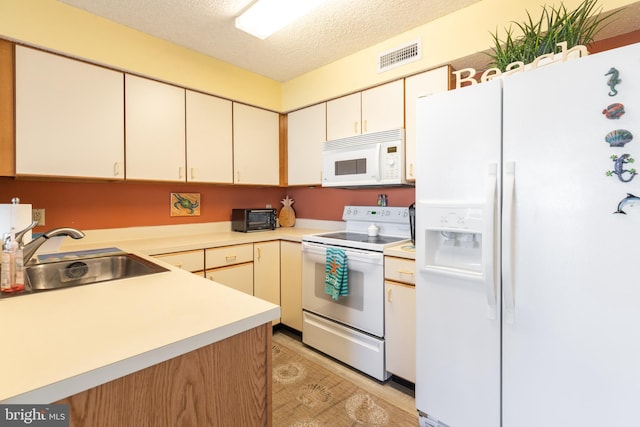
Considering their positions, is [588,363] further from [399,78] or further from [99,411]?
[399,78]

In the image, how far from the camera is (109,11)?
1960 mm

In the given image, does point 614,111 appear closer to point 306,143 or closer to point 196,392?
point 196,392

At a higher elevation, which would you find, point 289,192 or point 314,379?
point 289,192

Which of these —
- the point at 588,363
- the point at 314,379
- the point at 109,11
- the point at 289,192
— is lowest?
the point at 314,379

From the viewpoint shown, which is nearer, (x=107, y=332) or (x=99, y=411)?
(x=99, y=411)

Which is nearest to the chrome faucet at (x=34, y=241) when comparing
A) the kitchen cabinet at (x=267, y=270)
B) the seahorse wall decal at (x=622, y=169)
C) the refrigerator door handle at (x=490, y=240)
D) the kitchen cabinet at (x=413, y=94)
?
the kitchen cabinet at (x=267, y=270)

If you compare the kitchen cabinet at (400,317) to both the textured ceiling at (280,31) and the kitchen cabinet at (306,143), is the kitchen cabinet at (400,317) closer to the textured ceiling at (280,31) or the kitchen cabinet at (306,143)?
the kitchen cabinet at (306,143)

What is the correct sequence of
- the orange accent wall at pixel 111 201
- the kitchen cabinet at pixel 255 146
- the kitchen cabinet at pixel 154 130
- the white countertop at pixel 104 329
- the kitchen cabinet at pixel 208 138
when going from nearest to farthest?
1. the white countertop at pixel 104 329
2. the orange accent wall at pixel 111 201
3. the kitchen cabinet at pixel 154 130
4. the kitchen cabinet at pixel 208 138
5. the kitchen cabinet at pixel 255 146

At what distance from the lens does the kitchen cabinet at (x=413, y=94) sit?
208cm

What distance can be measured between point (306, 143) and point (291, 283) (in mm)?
1312

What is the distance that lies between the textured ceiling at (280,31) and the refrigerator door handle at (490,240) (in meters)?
1.29

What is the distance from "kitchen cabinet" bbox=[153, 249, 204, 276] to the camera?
2.12 meters

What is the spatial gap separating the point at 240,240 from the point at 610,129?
224cm

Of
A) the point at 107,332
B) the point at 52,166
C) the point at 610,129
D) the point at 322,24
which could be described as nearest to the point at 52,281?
the point at 52,166
